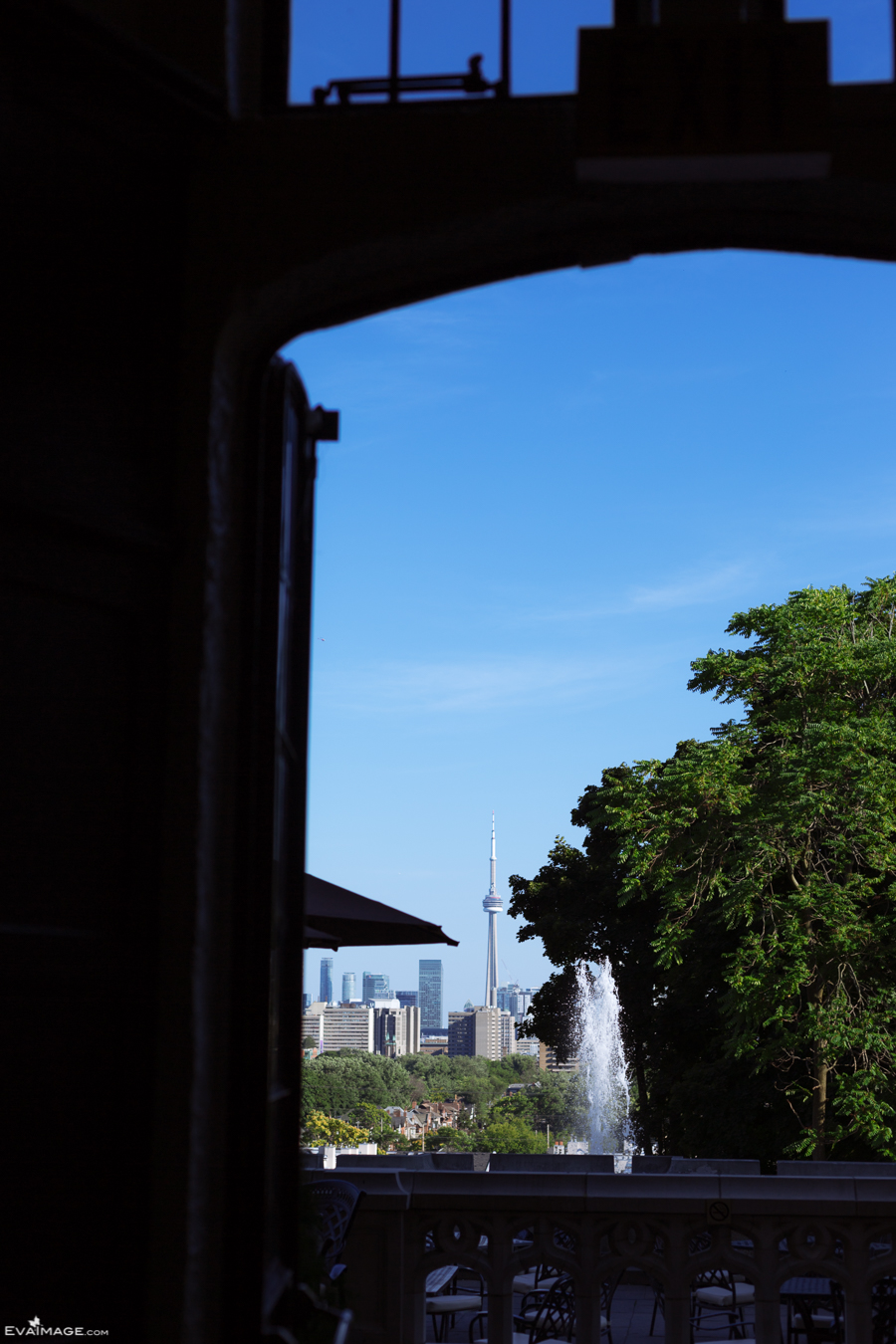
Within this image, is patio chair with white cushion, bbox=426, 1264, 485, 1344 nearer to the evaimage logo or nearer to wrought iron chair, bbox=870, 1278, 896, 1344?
wrought iron chair, bbox=870, 1278, 896, 1344

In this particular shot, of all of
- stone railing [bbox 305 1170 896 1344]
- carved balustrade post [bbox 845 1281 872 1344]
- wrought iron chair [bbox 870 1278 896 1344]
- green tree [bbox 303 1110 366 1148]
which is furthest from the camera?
green tree [bbox 303 1110 366 1148]

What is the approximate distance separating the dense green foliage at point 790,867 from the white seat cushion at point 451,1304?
34.9 feet

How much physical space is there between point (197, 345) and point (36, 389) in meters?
0.44

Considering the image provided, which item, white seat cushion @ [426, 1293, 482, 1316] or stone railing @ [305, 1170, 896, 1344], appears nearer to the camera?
stone railing @ [305, 1170, 896, 1344]

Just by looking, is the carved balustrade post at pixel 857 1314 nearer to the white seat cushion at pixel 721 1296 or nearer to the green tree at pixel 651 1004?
the white seat cushion at pixel 721 1296

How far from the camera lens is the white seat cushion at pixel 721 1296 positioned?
8.81 metres

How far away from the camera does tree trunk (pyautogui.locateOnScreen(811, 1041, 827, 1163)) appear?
18156 mm

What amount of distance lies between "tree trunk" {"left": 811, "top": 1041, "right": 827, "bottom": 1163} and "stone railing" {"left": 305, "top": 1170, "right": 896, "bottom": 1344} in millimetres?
12925

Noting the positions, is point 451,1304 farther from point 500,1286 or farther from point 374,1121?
point 374,1121

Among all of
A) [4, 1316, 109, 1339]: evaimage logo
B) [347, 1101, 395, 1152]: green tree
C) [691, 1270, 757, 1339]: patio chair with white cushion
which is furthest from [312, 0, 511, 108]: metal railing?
[347, 1101, 395, 1152]: green tree

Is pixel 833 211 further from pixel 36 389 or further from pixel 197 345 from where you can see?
pixel 36 389

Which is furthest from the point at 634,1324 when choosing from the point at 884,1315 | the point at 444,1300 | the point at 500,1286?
the point at 500,1286

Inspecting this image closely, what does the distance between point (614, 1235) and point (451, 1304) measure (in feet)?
10.1

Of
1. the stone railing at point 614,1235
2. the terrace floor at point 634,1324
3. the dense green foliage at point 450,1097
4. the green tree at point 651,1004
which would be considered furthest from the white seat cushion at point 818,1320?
the dense green foliage at point 450,1097
